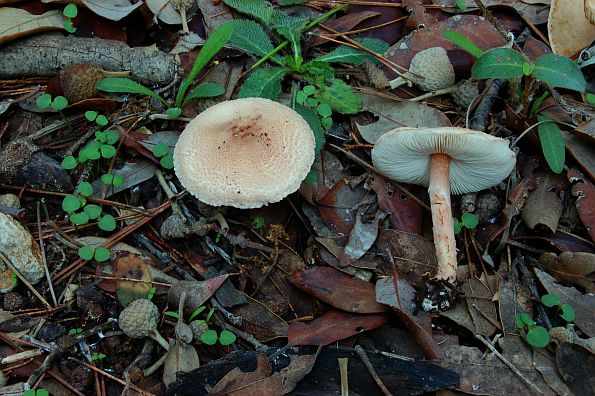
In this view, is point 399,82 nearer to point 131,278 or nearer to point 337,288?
point 337,288

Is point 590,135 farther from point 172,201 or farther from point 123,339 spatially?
point 123,339

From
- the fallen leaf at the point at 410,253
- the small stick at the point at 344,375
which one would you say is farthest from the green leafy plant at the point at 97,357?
the fallen leaf at the point at 410,253

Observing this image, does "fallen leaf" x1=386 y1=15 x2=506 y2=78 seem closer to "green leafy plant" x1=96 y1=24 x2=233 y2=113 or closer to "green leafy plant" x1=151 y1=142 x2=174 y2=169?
"green leafy plant" x1=96 y1=24 x2=233 y2=113

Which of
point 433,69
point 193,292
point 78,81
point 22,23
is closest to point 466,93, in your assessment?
point 433,69

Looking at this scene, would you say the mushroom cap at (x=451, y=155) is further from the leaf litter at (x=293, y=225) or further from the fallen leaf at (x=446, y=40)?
the fallen leaf at (x=446, y=40)

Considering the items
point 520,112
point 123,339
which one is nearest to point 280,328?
point 123,339

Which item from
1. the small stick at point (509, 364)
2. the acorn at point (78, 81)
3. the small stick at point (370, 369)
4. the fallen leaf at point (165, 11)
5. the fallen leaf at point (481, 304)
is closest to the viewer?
the small stick at point (370, 369)
